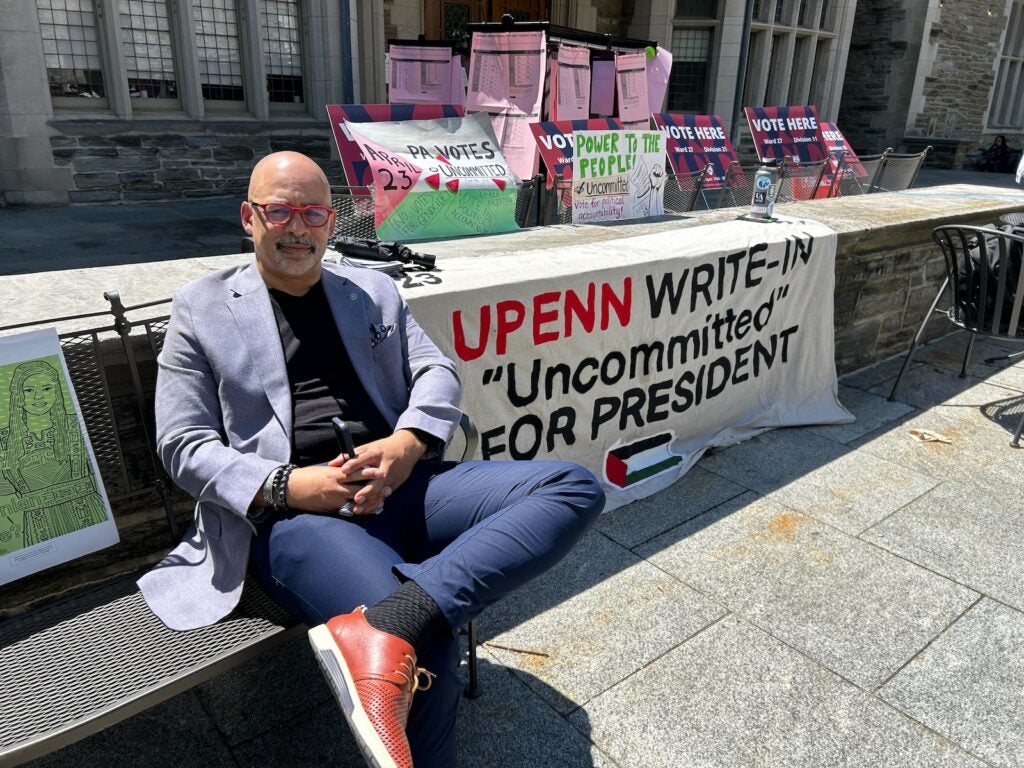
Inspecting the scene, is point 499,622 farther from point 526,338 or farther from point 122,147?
point 122,147

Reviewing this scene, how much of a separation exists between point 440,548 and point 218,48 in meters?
10.2

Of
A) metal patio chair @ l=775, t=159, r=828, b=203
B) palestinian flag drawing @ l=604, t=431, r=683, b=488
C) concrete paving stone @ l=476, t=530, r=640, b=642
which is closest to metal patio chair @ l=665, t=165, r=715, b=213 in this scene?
metal patio chair @ l=775, t=159, r=828, b=203

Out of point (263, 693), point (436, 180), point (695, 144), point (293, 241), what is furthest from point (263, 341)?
point (695, 144)

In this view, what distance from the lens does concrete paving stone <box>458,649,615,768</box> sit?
2115 millimetres

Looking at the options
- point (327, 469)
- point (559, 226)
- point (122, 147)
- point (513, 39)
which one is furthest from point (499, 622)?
point (122, 147)

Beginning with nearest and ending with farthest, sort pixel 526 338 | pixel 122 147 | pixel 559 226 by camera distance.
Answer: pixel 526 338 < pixel 559 226 < pixel 122 147

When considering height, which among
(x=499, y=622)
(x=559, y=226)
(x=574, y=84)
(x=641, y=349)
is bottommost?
(x=499, y=622)

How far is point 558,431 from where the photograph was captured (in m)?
3.50

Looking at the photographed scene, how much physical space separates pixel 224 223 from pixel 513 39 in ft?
13.0

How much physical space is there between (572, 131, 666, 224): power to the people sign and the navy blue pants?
333 cm

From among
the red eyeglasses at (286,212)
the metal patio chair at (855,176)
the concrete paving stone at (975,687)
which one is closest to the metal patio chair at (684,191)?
the metal patio chair at (855,176)

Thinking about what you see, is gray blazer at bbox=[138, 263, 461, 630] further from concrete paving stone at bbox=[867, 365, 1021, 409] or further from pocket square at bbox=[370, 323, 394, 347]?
concrete paving stone at bbox=[867, 365, 1021, 409]

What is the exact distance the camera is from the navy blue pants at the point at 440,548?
1.75m

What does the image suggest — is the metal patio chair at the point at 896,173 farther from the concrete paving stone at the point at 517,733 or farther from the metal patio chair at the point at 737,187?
the concrete paving stone at the point at 517,733
